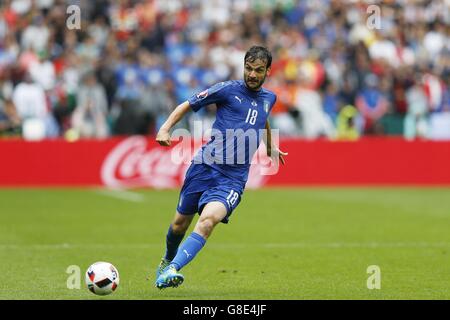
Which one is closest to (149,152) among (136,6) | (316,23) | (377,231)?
(136,6)

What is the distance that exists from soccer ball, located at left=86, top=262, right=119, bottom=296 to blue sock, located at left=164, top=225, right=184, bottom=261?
Result: 0.92 m

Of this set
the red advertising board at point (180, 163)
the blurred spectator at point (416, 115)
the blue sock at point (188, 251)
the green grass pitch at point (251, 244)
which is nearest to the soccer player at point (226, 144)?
the blue sock at point (188, 251)

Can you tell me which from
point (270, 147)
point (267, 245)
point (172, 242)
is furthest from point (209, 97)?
point (267, 245)

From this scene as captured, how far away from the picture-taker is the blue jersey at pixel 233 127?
10.0 metres

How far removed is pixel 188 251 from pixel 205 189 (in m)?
0.77

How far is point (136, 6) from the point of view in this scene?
90.3 feet

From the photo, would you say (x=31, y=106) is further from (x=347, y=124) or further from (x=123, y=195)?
(x=347, y=124)

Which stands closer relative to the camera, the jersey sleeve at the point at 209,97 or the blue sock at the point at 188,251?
the blue sock at the point at 188,251

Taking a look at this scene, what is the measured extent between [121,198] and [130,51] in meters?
5.08

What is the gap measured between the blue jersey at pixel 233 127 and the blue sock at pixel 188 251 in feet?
2.55

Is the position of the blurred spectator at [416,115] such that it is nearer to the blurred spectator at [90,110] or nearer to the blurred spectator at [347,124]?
the blurred spectator at [347,124]

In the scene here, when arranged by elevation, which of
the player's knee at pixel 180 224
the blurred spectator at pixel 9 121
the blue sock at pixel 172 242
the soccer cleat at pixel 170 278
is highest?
the blurred spectator at pixel 9 121

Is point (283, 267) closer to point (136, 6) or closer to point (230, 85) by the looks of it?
point (230, 85)
